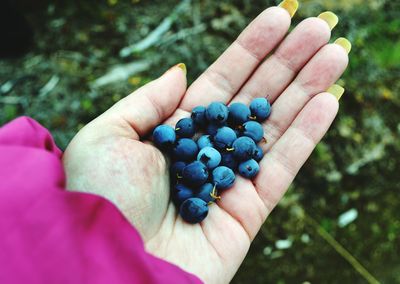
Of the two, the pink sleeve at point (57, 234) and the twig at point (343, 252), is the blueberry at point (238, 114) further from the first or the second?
the twig at point (343, 252)

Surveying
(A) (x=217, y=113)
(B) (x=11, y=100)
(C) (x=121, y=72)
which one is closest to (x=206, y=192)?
(A) (x=217, y=113)

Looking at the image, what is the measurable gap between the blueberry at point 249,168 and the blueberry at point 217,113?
0.21 metres

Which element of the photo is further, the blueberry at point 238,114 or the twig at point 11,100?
the twig at point 11,100

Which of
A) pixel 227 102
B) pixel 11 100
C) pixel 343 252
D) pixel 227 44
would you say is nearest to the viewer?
pixel 227 102

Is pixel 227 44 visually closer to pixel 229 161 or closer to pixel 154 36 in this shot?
pixel 154 36

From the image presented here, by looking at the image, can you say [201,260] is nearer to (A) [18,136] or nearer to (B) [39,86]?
(A) [18,136]

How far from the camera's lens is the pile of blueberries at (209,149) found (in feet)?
6.13

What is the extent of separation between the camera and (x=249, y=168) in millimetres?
1961

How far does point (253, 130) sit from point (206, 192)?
0.35 metres

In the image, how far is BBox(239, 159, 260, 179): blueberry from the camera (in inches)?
77.3

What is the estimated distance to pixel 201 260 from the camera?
1.75 meters

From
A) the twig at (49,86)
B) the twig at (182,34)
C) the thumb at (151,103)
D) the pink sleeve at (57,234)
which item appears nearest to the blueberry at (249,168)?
the thumb at (151,103)

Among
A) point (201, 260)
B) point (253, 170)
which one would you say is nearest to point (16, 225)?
point (201, 260)

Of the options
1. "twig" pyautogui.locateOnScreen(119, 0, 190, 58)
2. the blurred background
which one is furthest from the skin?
"twig" pyautogui.locateOnScreen(119, 0, 190, 58)
